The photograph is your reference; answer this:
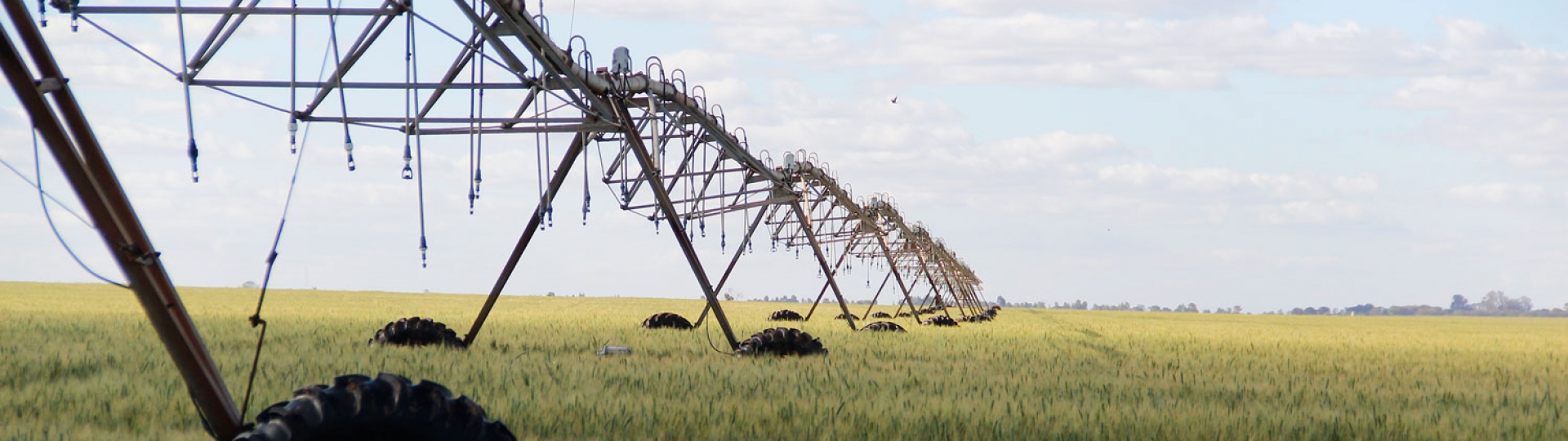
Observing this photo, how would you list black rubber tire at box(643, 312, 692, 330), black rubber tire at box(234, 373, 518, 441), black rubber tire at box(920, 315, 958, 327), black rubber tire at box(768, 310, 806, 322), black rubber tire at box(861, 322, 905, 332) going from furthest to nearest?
black rubber tire at box(768, 310, 806, 322), black rubber tire at box(920, 315, 958, 327), black rubber tire at box(861, 322, 905, 332), black rubber tire at box(643, 312, 692, 330), black rubber tire at box(234, 373, 518, 441)

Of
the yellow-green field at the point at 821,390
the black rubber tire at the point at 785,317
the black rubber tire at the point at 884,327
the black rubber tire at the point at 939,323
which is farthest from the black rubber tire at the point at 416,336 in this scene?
the black rubber tire at the point at 785,317

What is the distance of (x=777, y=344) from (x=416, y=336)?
4990mm

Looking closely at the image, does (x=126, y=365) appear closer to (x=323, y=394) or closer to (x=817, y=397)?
(x=817, y=397)

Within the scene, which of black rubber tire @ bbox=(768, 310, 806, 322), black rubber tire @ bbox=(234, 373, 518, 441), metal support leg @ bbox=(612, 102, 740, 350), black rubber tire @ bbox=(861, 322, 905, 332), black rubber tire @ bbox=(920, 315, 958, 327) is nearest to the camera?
black rubber tire @ bbox=(234, 373, 518, 441)

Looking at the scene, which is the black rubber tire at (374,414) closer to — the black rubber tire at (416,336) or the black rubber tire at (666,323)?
the black rubber tire at (416,336)

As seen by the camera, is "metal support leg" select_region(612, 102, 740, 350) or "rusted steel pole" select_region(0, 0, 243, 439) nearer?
"rusted steel pole" select_region(0, 0, 243, 439)

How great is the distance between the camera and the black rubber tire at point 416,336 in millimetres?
19312

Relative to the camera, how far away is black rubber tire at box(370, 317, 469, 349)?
760 inches

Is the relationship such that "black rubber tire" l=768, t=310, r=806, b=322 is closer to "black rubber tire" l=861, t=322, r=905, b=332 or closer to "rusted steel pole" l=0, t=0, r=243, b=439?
"black rubber tire" l=861, t=322, r=905, b=332

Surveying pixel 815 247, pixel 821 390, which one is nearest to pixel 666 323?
pixel 815 247

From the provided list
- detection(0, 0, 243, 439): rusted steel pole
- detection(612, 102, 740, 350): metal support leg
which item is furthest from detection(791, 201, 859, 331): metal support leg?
Answer: detection(0, 0, 243, 439): rusted steel pole

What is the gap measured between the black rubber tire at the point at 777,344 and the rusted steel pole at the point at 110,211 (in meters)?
12.8

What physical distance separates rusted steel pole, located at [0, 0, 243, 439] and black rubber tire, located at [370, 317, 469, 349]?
12647 millimetres

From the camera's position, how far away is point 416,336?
19.4 metres
